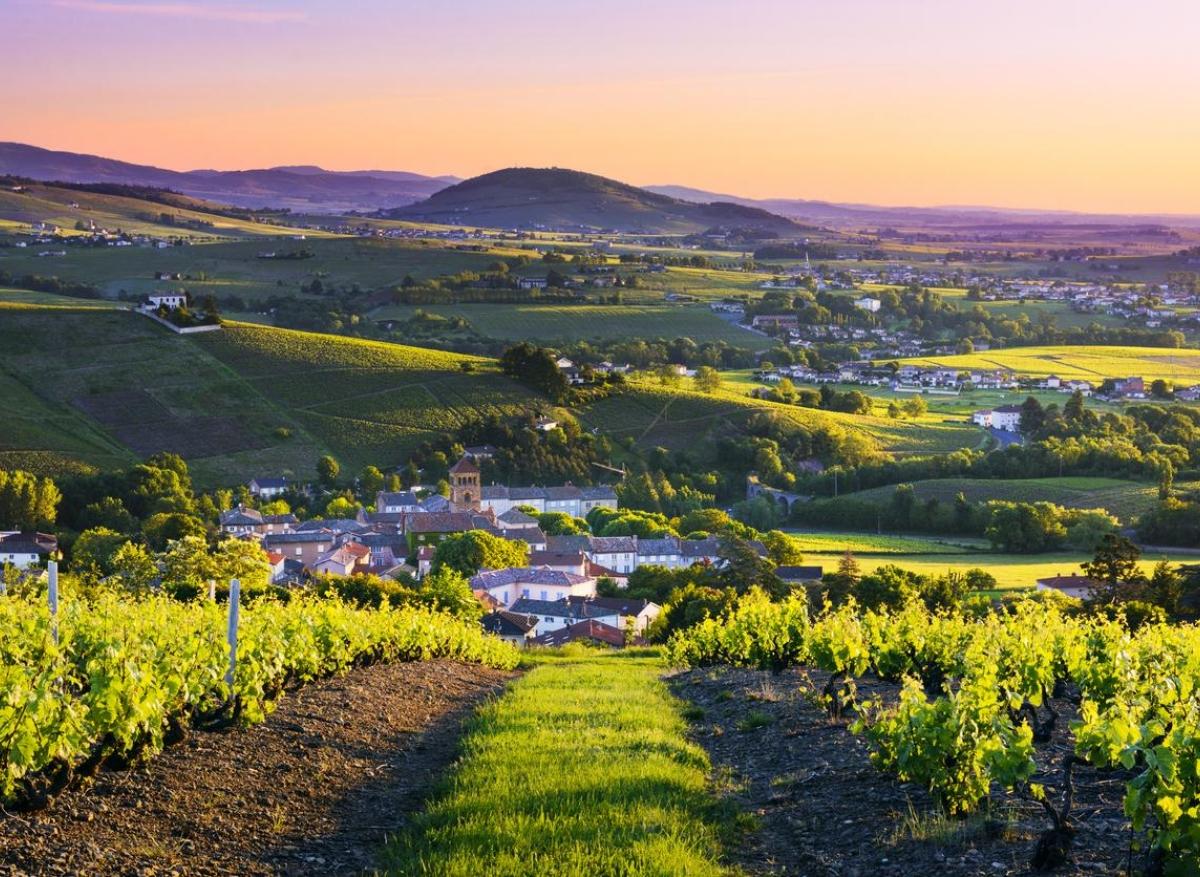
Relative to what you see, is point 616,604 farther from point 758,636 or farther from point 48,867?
point 48,867

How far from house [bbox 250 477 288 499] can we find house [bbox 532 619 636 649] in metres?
32.1

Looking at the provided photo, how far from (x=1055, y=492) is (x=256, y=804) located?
71650 mm

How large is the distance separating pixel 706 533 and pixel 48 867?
2501 inches

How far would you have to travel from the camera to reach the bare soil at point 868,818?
8.75m

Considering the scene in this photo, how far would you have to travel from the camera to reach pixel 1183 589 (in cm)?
4362

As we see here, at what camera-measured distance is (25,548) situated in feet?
193

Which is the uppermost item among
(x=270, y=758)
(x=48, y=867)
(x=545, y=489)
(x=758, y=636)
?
(x=48, y=867)

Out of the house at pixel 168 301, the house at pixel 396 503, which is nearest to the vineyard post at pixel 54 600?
the house at pixel 396 503

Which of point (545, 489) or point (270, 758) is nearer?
point (270, 758)

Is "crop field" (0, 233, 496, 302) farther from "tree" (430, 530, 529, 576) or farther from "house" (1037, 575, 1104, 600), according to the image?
"house" (1037, 575, 1104, 600)

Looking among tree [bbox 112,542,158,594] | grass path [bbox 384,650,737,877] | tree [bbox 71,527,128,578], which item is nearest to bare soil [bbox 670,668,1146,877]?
grass path [bbox 384,650,737,877]

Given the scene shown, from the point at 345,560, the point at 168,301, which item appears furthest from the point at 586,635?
the point at 168,301

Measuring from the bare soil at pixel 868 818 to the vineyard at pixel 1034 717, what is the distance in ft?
0.39

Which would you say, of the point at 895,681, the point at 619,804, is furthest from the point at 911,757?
the point at 895,681
